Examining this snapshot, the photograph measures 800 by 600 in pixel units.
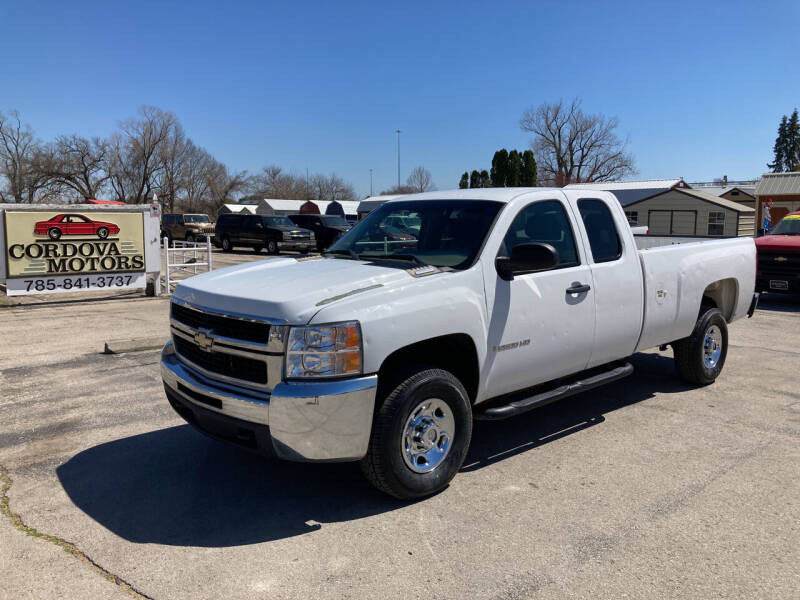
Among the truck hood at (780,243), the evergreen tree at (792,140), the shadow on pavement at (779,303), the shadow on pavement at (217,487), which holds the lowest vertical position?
the shadow on pavement at (217,487)

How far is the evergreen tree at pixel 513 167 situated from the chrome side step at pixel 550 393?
56.7m

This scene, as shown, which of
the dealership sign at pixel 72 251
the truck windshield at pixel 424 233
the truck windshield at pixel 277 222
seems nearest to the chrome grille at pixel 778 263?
the truck windshield at pixel 424 233

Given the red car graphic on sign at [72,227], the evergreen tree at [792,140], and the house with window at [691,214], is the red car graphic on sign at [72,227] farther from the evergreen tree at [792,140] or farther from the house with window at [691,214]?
the evergreen tree at [792,140]

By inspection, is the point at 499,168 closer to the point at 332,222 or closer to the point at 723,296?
the point at 332,222

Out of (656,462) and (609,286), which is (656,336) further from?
(656,462)

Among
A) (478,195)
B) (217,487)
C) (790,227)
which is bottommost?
(217,487)

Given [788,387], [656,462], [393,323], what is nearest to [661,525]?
[656,462]

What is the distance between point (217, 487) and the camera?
418 cm

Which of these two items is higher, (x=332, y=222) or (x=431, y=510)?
(x=332, y=222)

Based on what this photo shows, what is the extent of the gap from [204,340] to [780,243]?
41.1ft

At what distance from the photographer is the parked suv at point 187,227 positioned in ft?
144

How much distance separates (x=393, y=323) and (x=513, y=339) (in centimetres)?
108

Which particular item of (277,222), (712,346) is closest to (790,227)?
(712,346)

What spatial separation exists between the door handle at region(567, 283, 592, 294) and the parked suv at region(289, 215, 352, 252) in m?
25.2
